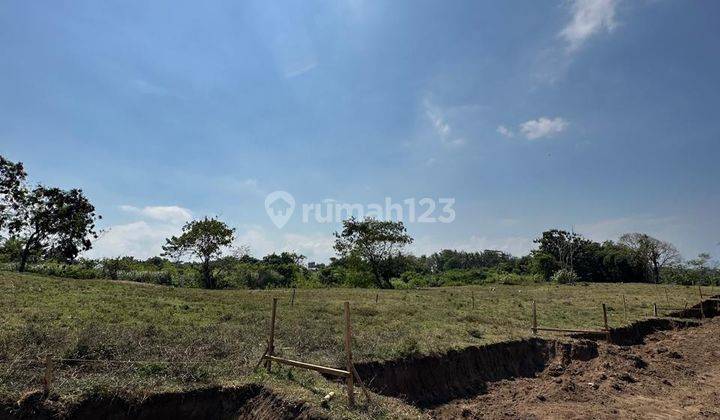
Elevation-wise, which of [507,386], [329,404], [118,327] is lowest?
[507,386]

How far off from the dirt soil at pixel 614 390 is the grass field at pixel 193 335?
1.82 m

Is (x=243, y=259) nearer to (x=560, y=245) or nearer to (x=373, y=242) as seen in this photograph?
(x=373, y=242)

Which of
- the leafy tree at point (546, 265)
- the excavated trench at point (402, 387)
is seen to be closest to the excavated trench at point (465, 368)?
the excavated trench at point (402, 387)

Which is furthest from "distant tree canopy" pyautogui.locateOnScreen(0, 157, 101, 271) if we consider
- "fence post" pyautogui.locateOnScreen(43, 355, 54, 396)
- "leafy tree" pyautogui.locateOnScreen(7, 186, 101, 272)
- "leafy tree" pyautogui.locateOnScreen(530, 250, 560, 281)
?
"leafy tree" pyautogui.locateOnScreen(530, 250, 560, 281)

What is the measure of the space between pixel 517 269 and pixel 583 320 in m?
58.7

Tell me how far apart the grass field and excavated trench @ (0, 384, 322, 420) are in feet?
0.74

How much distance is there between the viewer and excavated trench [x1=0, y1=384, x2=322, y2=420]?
6.48 meters

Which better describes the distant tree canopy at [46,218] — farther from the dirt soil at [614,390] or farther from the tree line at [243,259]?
the dirt soil at [614,390]

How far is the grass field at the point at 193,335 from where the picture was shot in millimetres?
A: 7695

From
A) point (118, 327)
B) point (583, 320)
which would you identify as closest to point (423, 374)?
point (118, 327)

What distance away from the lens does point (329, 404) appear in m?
6.98

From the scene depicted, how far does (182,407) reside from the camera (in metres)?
7.26

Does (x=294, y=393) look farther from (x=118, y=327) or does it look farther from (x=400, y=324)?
(x=400, y=324)

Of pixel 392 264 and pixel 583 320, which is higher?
pixel 392 264
